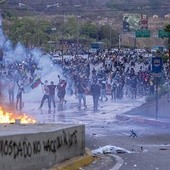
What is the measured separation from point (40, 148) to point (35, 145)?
261mm

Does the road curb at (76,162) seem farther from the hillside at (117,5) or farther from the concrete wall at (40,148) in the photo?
the hillside at (117,5)

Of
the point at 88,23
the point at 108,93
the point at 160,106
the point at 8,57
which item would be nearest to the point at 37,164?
the point at 160,106

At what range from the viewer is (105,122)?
32.1 m

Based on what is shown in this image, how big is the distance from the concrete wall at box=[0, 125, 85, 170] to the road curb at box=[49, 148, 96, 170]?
101 mm

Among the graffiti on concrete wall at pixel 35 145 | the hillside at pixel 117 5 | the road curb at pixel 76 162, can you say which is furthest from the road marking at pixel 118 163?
the hillside at pixel 117 5

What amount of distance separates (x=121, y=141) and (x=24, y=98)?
73.8 ft

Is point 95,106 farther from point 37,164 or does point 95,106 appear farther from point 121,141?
point 37,164

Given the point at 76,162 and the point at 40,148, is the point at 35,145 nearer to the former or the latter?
the point at 40,148

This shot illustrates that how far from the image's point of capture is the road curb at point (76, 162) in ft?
50.3

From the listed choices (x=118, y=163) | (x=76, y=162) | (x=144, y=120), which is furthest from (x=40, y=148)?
(x=144, y=120)

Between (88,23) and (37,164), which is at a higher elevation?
(88,23)

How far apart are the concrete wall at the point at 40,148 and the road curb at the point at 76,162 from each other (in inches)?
4.0

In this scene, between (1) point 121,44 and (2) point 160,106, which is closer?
(2) point 160,106

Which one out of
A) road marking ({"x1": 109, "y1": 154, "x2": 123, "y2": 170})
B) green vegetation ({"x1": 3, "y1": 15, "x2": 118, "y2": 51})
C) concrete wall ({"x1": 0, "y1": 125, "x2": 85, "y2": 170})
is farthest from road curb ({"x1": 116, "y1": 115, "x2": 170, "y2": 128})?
green vegetation ({"x1": 3, "y1": 15, "x2": 118, "y2": 51})
